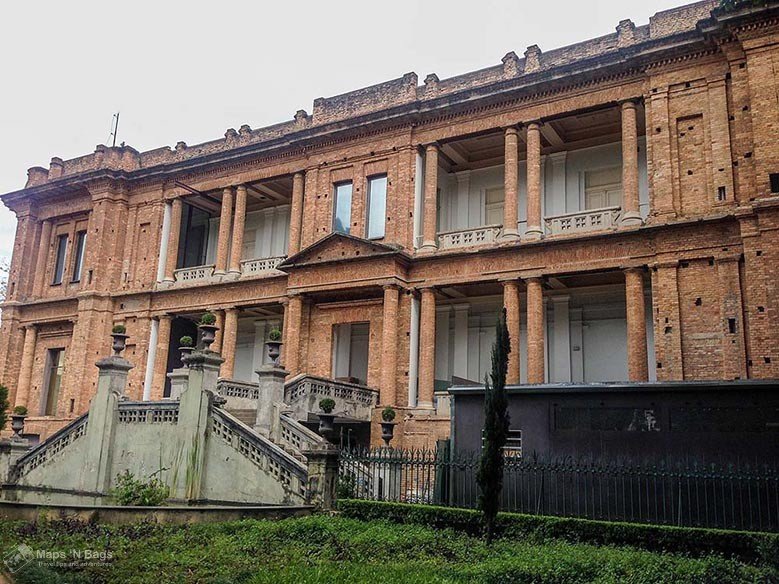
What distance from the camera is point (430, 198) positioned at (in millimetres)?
23438

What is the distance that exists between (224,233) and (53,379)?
34.8ft

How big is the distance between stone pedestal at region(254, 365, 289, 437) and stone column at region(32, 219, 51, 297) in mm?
20182

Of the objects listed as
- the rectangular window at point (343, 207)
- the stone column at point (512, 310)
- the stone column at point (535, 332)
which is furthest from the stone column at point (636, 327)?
the rectangular window at point (343, 207)

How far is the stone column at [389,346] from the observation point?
21.9 metres

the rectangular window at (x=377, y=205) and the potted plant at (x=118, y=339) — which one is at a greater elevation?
the rectangular window at (x=377, y=205)

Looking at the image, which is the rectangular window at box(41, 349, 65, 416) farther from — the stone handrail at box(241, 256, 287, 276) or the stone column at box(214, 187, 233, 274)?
the stone handrail at box(241, 256, 287, 276)

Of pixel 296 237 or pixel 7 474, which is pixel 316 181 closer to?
pixel 296 237

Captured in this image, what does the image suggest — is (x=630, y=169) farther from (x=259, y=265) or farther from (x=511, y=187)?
(x=259, y=265)

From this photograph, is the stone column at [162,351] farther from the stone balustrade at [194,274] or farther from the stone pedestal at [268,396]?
the stone pedestal at [268,396]

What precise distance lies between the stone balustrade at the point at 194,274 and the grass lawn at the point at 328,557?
59.4ft

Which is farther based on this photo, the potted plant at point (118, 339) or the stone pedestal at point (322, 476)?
the potted plant at point (118, 339)

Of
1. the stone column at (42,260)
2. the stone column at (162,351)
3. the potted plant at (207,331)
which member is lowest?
the potted plant at (207,331)

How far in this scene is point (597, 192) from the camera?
2369 centimetres

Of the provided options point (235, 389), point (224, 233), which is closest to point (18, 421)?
point (235, 389)
